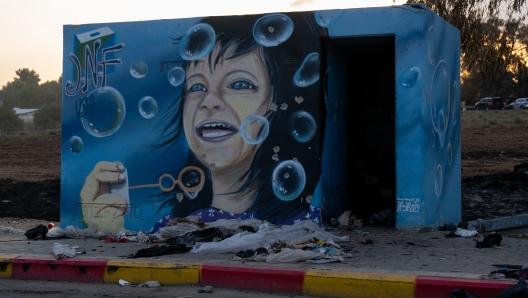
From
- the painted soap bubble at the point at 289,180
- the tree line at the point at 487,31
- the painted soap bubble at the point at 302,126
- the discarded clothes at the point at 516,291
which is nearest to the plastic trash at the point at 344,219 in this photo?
the painted soap bubble at the point at 289,180

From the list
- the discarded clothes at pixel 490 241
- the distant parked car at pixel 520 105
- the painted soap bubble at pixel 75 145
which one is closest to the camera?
the discarded clothes at pixel 490 241

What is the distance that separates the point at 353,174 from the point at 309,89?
2.53 metres

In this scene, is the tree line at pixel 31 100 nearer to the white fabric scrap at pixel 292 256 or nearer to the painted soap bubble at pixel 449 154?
the painted soap bubble at pixel 449 154

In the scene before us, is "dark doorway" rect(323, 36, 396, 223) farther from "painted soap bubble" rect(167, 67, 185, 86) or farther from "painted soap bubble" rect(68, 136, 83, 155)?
"painted soap bubble" rect(68, 136, 83, 155)

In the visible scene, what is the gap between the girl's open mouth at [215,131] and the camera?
987 centimetres

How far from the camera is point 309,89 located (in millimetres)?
9555

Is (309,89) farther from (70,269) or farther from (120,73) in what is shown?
(70,269)

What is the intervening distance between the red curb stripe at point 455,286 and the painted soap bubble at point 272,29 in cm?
454

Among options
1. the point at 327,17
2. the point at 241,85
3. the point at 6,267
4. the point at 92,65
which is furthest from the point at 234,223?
the point at 92,65

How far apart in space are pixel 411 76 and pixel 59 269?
5.15 meters

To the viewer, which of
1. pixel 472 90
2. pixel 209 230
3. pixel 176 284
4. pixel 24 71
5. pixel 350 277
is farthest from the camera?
pixel 24 71

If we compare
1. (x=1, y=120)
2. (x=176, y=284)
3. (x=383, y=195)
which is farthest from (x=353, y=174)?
(x=1, y=120)

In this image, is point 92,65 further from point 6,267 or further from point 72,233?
point 6,267

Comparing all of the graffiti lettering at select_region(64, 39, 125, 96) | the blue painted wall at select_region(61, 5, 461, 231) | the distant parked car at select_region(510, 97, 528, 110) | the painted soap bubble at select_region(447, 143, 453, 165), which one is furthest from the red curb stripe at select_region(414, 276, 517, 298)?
the distant parked car at select_region(510, 97, 528, 110)
